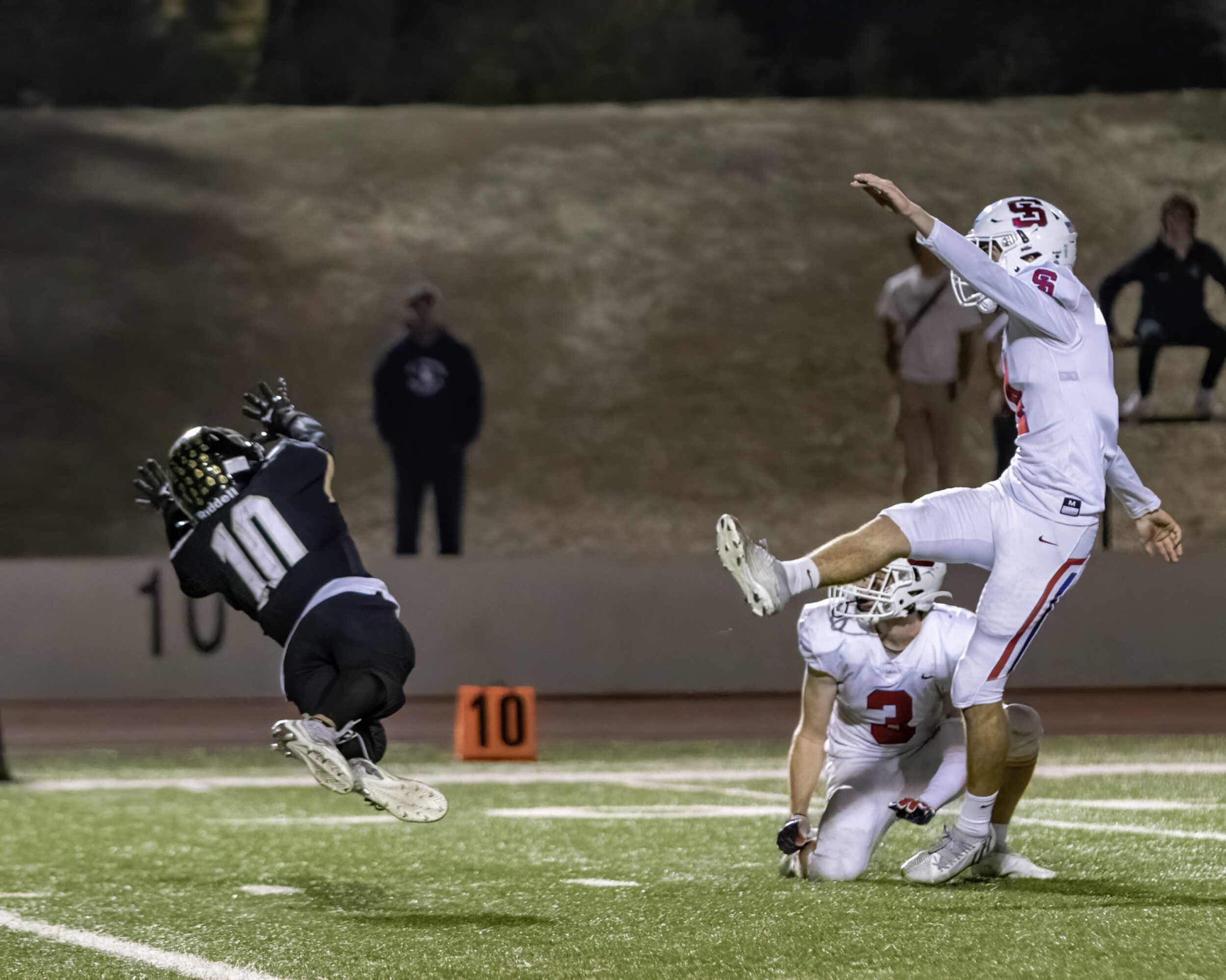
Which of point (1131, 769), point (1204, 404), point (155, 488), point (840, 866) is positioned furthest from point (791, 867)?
point (1204, 404)

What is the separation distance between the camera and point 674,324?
2481 centimetres

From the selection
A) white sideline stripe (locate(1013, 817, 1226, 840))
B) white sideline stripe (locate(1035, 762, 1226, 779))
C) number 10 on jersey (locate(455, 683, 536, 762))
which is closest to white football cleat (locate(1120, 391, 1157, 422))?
white sideline stripe (locate(1035, 762, 1226, 779))

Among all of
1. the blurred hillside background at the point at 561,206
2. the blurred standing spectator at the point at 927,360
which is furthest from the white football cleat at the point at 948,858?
the blurred hillside background at the point at 561,206

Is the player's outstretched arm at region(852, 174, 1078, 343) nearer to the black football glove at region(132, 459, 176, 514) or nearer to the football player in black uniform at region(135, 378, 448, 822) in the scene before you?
the football player in black uniform at region(135, 378, 448, 822)

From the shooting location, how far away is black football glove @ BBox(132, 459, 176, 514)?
673 centimetres

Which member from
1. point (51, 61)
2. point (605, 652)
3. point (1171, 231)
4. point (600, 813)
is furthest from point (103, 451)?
point (600, 813)

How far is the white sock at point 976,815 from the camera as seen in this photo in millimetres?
6422

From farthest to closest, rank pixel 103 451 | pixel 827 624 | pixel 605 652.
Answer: pixel 103 451, pixel 605 652, pixel 827 624

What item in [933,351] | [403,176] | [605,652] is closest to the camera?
[605,652]

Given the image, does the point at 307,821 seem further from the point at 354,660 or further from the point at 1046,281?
the point at 1046,281

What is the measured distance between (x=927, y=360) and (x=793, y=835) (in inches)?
435

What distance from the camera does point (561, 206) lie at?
82.9 ft

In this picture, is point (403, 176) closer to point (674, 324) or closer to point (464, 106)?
point (464, 106)

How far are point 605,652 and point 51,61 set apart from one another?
12.9 m
